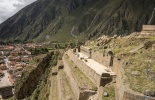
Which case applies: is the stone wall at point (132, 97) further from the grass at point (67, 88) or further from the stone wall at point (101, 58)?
the stone wall at point (101, 58)

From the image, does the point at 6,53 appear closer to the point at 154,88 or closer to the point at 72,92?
the point at 72,92

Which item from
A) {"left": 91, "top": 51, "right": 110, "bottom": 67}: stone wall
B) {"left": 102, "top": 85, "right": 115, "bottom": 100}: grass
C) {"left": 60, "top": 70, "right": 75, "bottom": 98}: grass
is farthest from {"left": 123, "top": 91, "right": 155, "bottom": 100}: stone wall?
{"left": 91, "top": 51, "right": 110, "bottom": 67}: stone wall

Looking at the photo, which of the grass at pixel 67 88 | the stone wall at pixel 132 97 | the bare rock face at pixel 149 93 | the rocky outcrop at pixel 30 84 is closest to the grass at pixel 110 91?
the stone wall at pixel 132 97

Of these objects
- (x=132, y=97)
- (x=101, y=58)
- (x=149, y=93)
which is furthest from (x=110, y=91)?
(x=101, y=58)

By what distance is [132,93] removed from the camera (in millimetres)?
10555

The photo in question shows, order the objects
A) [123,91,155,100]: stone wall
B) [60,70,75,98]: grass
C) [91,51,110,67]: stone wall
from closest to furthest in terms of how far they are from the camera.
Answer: [123,91,155,100]: stone wall, [60,70,75,98]: grass, [91,51,110,67]: stone wall

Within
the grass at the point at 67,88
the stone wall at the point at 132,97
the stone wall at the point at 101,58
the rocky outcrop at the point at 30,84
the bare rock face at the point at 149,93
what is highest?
the stone wall at the point at 101,58

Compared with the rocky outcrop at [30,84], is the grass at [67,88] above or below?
above

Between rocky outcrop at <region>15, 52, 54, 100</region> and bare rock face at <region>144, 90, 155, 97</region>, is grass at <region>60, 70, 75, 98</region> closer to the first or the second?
bare rock face at <region>144, 90, 155, 97</region>

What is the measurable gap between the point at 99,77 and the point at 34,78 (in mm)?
34096

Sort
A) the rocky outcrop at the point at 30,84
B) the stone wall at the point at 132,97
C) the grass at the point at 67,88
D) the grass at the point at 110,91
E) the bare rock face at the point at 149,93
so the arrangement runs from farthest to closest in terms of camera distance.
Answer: the rocky outcrop at the point at 30,84
the grass at the point at 67,88
the grass at the point at 110,91
the bare rock face at the point at 149,93
the stone wall at the point at 132,97

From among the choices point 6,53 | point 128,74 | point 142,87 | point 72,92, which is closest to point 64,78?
point 72,92

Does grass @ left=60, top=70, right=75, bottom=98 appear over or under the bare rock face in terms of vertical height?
under

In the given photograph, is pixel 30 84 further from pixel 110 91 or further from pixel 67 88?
pixel 110 91
